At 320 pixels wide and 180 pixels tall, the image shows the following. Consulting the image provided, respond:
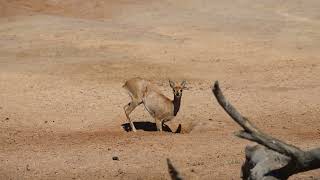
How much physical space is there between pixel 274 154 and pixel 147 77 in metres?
12.7

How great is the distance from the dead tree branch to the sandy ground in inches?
123

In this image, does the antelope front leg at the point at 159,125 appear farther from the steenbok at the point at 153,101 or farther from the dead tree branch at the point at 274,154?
the dead tree branch at the point at 274,154

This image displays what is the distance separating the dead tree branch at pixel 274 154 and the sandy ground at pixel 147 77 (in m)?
3.13

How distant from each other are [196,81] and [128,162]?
7.96 metres

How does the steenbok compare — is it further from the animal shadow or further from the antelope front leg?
the animal shadow

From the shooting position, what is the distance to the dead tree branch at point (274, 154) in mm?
5679

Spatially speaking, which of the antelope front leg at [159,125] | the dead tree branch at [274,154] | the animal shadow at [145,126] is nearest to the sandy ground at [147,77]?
the animal shadow at [145,126]

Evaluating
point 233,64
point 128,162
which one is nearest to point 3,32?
point 233,64

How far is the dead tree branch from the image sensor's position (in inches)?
224

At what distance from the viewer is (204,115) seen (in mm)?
15570

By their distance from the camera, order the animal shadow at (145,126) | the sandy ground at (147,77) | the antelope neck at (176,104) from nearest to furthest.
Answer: the sandy ground at (147,77) < the antelope neck at (176,104) < the animal shadow at (145,126)

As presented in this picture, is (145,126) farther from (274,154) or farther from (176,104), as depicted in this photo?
(274,154)

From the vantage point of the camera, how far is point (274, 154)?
6.89 meters

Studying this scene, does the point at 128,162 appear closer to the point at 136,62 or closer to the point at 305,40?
the point at 136,62
